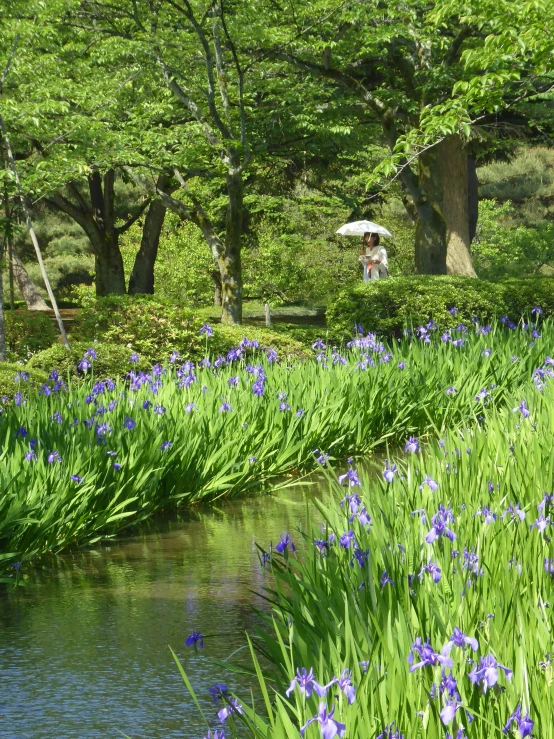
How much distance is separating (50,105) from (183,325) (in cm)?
383

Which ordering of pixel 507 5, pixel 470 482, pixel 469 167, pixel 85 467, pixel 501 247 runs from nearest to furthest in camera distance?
1. pixel 470 482
2. pixel 85 467
3. pixel 507 5
4. pixel 469 167
5. pixel 501 247

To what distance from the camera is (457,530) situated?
3492mm

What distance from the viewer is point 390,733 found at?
81.1 inches

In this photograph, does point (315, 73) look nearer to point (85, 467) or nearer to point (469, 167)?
point (469, 167)

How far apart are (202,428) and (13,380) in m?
3.17

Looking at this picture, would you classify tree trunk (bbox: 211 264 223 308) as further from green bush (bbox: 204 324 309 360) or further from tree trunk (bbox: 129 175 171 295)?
green bush (bbox: 204 324 309 360)

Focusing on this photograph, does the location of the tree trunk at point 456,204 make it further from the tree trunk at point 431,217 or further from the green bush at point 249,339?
the green bush at point 249,339

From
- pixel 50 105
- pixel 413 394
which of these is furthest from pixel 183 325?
pixel 413 394

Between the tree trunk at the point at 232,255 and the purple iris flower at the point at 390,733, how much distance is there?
1433 centimetres

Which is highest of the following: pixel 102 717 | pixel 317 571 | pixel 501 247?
pixel 501 247

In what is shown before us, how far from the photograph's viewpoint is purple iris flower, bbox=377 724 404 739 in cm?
196

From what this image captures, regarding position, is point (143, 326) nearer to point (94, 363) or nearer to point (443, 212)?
point (94, 363)

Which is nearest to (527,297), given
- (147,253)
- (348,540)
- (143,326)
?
(143,326)

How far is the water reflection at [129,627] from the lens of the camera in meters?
3.22
